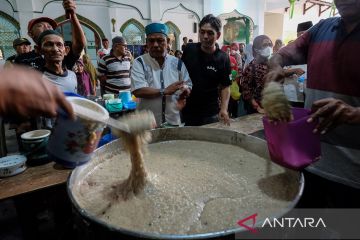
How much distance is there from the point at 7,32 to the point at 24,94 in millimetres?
9268

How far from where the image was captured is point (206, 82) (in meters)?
2.89

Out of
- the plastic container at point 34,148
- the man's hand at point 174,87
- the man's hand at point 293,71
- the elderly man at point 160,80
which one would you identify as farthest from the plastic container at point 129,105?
the man's hand at point 293,71

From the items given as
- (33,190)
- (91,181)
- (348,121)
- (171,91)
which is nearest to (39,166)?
(33,190)

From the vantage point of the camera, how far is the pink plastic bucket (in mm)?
1127

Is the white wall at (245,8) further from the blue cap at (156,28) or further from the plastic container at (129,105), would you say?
the blue cap at (156,28)

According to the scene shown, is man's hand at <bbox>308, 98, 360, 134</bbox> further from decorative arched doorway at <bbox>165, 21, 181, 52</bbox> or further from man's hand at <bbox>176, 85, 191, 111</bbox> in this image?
decorative arched doorway at <bbox>165, 21, 181, 52</bbox>

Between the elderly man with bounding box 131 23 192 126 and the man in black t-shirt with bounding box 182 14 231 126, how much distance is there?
175 millimetres

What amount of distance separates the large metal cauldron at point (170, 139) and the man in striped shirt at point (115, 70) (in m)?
2.65

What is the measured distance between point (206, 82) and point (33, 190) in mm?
1999

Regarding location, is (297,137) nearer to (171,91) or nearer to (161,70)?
(171,91)

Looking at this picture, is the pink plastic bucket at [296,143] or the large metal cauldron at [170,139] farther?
the pink plastic bucket at [296,143]

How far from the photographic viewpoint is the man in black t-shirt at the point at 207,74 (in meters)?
2.80

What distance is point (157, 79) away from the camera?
8.75ft

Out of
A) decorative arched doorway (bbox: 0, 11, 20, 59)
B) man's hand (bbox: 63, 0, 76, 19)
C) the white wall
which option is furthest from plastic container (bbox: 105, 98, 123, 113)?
the white wall
